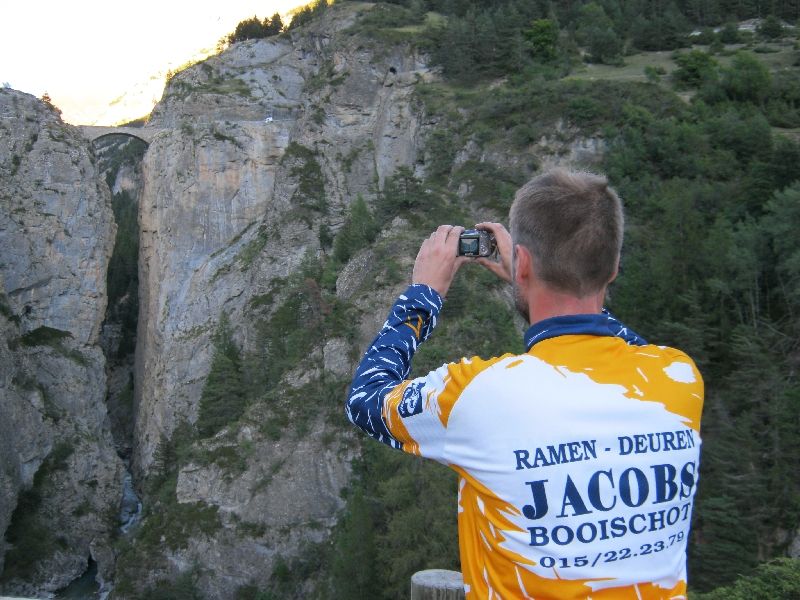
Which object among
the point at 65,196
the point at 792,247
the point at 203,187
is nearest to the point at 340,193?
the point at 203,187

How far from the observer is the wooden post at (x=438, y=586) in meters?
2.56

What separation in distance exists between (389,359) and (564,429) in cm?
61

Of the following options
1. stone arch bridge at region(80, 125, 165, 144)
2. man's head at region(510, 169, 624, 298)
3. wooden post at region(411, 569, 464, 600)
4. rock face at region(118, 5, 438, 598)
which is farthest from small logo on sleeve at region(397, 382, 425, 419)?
stone arch bridge at region(80, 125, 165, 144)

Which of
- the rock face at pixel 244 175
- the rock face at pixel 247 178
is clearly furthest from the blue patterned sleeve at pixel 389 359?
the rock face at pixel 244 175

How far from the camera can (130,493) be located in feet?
117

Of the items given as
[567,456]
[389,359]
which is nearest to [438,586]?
[389,359]

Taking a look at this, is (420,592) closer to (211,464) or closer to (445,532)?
(445,532)

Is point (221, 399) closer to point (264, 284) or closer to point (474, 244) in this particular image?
point (264, 284)

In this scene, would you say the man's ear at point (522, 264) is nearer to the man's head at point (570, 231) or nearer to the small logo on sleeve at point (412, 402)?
the man's head at point (570, 231)

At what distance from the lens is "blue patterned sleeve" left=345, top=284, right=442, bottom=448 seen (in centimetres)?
196

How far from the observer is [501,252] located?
2340mm

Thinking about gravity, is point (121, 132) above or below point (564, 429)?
above

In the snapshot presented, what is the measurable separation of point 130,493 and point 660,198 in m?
29.7

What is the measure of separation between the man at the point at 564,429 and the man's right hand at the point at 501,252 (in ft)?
1.22
